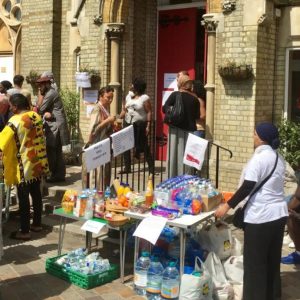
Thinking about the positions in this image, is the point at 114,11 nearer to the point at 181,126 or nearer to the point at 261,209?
the point at 181,126

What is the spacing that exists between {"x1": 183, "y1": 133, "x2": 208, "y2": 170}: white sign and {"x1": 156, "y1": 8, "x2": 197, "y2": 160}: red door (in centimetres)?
400

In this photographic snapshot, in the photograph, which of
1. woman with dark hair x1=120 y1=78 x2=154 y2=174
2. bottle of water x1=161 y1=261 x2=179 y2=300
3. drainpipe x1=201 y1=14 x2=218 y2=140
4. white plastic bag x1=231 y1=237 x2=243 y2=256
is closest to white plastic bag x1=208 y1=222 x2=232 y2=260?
white plastic bag x1=231 y1=237 x2=243 y2=256

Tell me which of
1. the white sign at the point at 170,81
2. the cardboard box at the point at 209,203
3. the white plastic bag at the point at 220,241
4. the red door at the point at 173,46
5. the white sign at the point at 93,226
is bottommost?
the white plastic bag at the point at 220,241

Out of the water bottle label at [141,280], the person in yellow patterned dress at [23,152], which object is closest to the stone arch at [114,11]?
the person in yellow patterned dress at [23,152]

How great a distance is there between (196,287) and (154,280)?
46 cm

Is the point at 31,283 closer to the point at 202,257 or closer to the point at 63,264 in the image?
the point at 63,264

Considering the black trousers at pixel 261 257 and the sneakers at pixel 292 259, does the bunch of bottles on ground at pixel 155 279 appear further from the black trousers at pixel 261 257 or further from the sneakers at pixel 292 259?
the sneakers at pixel 292 259

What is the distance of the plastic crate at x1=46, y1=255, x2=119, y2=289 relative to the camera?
537cm

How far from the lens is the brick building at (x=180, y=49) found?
8625 millimetres

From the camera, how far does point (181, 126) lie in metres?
7.35

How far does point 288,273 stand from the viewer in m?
5.91

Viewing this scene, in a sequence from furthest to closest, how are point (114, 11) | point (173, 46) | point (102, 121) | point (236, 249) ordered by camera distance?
point (173, 46), point (114, 11), point (102, 121), point (236, 249)

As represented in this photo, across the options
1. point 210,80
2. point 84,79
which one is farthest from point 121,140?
point 84,79

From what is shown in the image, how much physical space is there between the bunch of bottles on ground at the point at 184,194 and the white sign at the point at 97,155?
89 cm
